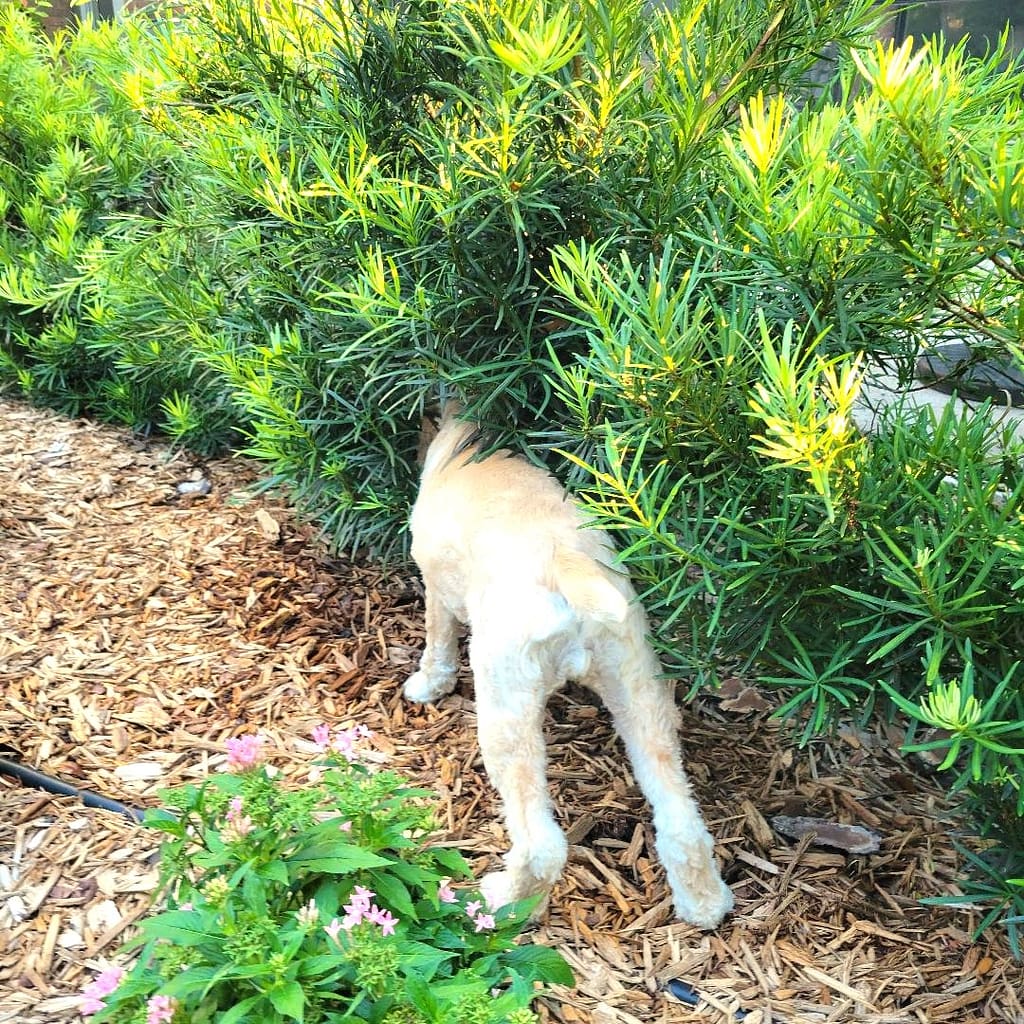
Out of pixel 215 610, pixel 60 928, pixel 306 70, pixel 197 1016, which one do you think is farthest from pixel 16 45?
pixel 197 1016

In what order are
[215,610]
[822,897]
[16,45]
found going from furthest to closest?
[16,45], [215,610], [822,897]

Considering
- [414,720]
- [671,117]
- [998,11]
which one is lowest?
[414,720]

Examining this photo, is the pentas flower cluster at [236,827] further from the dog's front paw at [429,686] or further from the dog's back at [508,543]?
the dog's front paw at [429,686]

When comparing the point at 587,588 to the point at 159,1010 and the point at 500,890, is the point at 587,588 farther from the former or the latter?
the point at 159,1010

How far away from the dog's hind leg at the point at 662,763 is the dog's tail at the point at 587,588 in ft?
0.28

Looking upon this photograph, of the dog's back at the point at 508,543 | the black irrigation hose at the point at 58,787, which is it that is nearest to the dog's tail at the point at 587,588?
the dog's back at the point at 508,543

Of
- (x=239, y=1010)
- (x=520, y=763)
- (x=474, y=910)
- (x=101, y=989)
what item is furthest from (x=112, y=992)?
(x=520, y=763)

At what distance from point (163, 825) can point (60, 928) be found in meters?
0.75

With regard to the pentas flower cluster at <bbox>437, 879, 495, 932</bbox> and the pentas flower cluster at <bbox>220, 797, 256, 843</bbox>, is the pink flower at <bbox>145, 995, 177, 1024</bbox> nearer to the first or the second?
the pentas flower cluster at <bbox>220, 797, 256, 843</bbox>

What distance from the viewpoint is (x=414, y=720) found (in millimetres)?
3299

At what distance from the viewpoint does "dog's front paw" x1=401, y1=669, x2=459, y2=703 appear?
3.33 meters

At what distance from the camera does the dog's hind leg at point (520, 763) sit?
231 cm

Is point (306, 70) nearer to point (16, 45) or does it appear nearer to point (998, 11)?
point (16, 45)

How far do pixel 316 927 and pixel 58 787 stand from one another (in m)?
1.48
